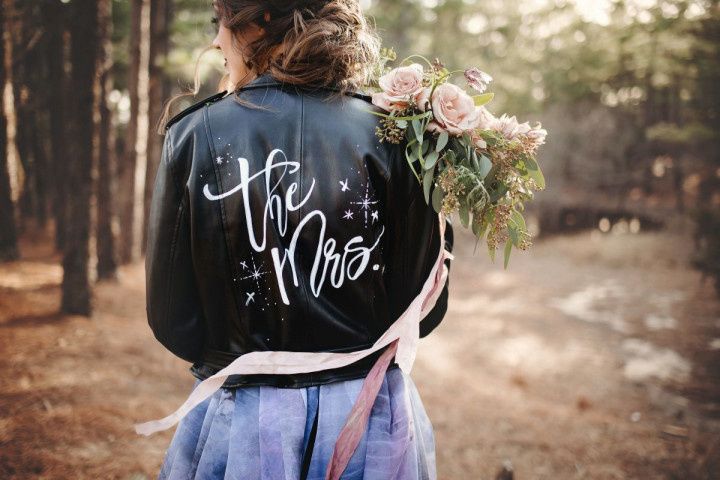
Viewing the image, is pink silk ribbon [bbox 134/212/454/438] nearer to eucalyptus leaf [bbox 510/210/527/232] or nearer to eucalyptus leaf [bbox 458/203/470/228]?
eucalyptus leaf [bbox 458/203/470/228]

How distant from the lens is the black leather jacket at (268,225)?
1541 mm

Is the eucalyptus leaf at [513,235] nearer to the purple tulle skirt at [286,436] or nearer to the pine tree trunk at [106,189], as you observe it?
the purple tulle skirt at [286,436]

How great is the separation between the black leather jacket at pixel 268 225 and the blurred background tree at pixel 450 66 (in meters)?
0.56

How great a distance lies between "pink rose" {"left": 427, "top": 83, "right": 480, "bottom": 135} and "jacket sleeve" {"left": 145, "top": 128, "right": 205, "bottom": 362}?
82 centimetres

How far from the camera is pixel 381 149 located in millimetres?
1647

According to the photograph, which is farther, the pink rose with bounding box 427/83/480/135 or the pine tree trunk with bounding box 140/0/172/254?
the pine tree trunk with bounding box 140/0/172/254

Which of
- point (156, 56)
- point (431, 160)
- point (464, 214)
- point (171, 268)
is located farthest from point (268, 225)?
point (156, 56)

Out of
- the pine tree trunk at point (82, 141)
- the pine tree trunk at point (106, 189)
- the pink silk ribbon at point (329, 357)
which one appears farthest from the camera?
the pine tree trunk at point (106, 189)

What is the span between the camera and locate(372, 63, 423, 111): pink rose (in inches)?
65.7

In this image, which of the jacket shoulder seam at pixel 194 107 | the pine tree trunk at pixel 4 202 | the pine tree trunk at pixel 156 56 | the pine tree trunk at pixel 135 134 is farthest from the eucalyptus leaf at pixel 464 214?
the pine tree trunk at pixel 156 56

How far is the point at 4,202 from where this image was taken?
6672mm

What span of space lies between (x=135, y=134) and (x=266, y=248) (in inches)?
318

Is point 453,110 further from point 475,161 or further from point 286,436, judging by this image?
point 286,436

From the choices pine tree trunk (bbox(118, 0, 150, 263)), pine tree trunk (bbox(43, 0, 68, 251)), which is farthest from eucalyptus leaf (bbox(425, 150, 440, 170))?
pine tree trunk (bbox(43, 0, 68, 251))
